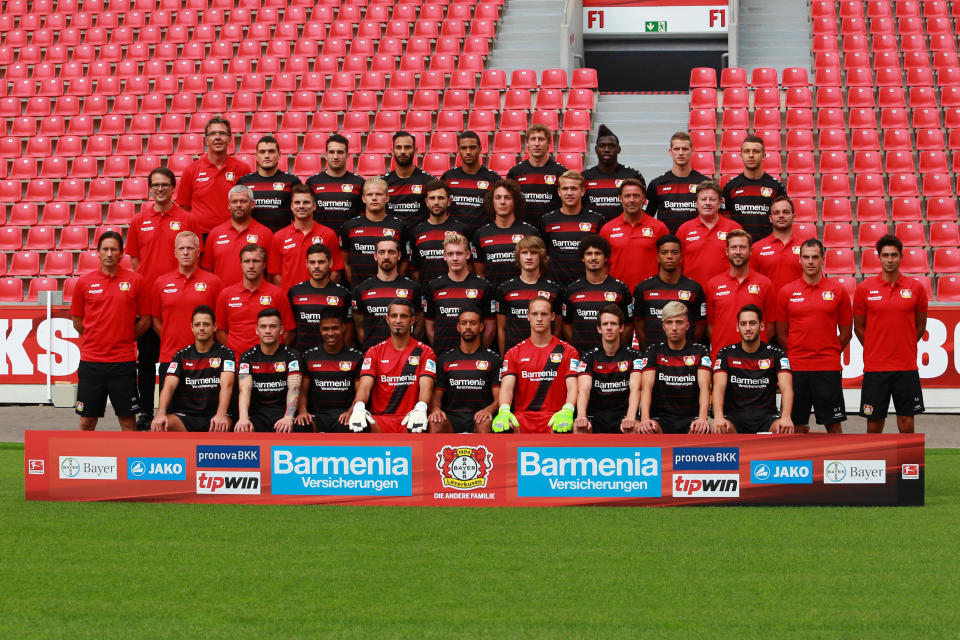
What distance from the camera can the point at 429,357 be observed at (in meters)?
9.34

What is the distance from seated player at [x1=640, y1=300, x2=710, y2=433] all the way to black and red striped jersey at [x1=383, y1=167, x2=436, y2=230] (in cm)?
236

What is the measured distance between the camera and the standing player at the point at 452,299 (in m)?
9.50

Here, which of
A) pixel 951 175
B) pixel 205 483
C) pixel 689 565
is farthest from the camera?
pixel 951 175

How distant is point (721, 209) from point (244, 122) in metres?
10.7

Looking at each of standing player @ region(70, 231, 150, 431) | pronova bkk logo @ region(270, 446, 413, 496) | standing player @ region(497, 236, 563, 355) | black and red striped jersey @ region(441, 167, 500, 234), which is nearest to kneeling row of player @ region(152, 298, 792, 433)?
standing player @ region(497, 236, 563, 355)

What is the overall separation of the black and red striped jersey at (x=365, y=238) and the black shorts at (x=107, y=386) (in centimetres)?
213

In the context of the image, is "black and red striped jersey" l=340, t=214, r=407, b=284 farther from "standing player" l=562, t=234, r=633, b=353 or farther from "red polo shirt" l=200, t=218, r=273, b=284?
"standing player" l=562, t=234, r=633, b=353

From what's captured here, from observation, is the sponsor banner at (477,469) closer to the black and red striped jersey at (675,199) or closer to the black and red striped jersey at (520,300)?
the black and red striped jersey at (520,300)

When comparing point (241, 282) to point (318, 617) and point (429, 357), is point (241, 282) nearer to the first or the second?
point (429, 357)

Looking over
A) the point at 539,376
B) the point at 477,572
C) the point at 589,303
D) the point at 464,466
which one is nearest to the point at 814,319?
the point at 589,303

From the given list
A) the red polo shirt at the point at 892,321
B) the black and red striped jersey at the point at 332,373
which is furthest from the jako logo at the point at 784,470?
the black and red striped jersey at the point at 332,373

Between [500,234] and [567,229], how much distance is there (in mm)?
550

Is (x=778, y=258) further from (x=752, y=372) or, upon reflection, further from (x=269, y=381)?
(x=269, y=381)

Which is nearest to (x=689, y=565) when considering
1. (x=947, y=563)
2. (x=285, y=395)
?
(x=947, y=563)
